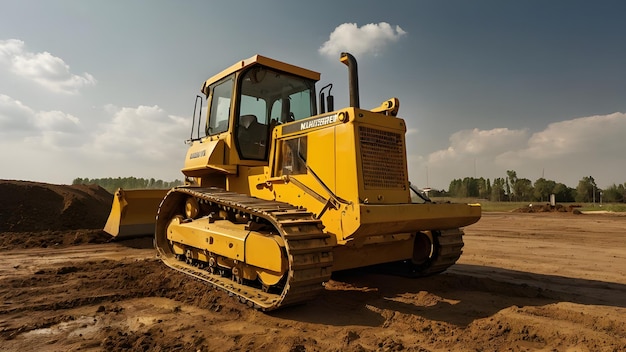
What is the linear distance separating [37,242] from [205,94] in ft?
24.0

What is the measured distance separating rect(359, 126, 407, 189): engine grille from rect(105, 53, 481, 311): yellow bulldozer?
0.05 ft

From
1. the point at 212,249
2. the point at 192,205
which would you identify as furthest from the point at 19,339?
the point at 192,205

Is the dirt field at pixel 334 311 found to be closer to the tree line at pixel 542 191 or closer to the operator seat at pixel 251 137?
the operator seat at pixel 251 137

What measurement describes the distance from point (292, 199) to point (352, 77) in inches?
72.7

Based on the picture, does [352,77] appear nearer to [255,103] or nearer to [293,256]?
[255,103]

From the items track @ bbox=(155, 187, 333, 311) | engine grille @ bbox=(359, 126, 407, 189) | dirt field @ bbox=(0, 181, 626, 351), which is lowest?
dirt field @ bbox=(0, 181, 626, 351)

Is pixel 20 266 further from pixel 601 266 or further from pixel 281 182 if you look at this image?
pixel 601 266

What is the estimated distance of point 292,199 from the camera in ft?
17.3

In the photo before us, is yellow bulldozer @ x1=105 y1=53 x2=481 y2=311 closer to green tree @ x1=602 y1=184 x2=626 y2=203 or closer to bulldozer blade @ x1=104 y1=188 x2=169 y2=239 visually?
bulldozer blade @ x1=104 y1=188 x2=169 y2=239

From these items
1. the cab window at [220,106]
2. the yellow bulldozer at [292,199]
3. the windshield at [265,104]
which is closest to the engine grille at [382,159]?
the yellow bulldozer at [292,199]

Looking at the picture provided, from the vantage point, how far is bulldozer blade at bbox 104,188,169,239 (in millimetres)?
9555

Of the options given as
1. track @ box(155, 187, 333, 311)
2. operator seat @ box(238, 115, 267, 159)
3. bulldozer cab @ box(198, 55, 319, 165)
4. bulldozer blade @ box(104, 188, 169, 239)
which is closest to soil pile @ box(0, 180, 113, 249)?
bulldozer blade @ box(104, 188, 169, 239)

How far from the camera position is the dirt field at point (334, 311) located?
3607 mm

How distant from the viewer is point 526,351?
11.3 ft
